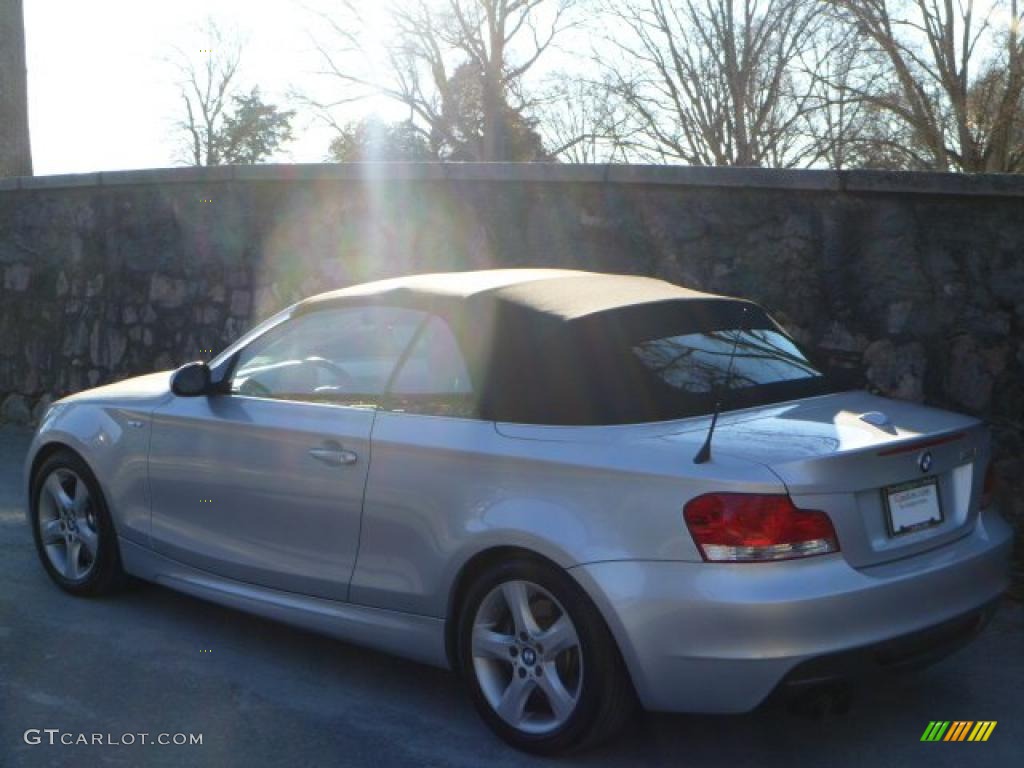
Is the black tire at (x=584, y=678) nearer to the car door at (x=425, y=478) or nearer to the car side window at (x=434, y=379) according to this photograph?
the car door at (x=425, y=478)

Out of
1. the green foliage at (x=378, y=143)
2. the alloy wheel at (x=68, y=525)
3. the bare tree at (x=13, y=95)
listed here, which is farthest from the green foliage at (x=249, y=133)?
the alloy wheel at (x=68, y=525)

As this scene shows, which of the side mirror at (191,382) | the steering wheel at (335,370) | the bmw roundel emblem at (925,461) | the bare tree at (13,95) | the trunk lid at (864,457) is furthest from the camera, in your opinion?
the bare tree at (13,95)

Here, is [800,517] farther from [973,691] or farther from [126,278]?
[126,278]

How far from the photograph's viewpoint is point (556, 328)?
445 centimetres

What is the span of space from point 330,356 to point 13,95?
31.1ft

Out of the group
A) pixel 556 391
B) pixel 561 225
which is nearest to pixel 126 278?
pixel 561 225

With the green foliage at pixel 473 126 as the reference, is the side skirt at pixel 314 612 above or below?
below

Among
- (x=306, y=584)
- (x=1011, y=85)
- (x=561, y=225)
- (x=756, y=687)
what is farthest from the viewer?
(x=1011, y=85)

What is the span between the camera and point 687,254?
7.75 m

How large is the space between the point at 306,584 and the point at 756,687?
182 cm

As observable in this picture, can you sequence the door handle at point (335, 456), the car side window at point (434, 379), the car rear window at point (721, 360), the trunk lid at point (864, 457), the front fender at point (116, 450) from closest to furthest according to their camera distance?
1. the trunk lid at point (864, 457)
2. the car rear window at point (721, 360)
3. the car side window at point (434, 379)
4. the door handle at point (335, 456)
5. the front fender at point (116, 450)

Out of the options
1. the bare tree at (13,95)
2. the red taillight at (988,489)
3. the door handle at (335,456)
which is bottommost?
the red taillight at (988,489)

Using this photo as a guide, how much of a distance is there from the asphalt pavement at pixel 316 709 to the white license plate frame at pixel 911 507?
0.72 m

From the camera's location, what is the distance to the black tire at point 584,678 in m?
3.92
